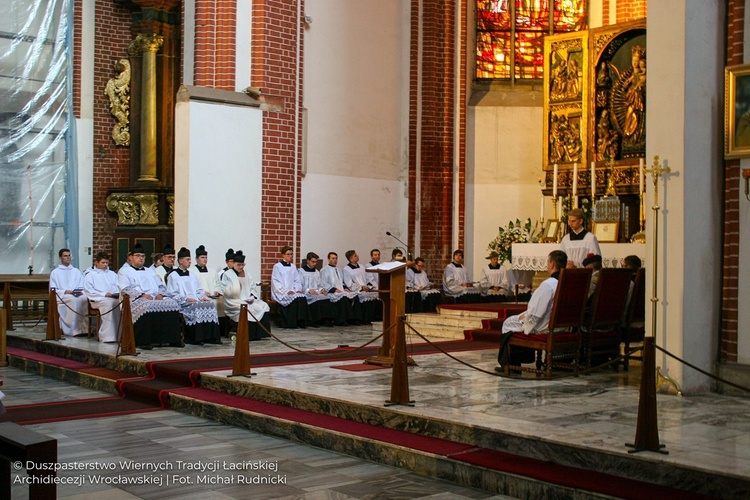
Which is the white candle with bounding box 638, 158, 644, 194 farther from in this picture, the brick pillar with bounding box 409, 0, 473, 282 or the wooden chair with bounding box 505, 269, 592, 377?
the wooden chair with bounding box 505, 269, 592, 377

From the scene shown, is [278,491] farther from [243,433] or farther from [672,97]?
[672,97]

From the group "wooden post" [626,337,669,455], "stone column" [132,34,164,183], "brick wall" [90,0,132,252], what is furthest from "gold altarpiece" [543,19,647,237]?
"wooden post" [626,337,669,455]

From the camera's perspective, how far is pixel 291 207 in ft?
51.8

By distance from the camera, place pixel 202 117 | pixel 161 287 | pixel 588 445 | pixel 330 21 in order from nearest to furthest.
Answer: pixel 588 445 < pixel 161 287 < pixel 202 117 < pixel 330 21

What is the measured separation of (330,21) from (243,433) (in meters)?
10.5

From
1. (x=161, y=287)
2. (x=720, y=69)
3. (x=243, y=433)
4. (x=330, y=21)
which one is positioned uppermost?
(x=330, y=21)

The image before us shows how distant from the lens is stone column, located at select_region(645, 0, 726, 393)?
822 centimetres

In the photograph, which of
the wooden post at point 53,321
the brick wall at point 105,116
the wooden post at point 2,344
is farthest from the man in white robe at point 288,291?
the brick wall at point 105,116

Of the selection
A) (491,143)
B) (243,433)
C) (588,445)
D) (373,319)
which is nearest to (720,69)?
(588,445)

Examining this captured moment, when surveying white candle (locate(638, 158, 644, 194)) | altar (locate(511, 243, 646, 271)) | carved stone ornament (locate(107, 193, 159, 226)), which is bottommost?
altar (locate(511, 243, 646, 271))

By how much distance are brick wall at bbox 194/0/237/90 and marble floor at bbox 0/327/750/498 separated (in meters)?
5.89

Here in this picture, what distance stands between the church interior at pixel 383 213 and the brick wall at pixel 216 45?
4 cm

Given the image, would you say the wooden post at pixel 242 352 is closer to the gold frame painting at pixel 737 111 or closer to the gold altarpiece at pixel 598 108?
the gold frame painting at pixel 737 111

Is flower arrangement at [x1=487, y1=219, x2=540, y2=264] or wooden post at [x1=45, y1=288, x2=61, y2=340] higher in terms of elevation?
flower arrangement at [x1=487, y1=219, x2=540, y2=264]
